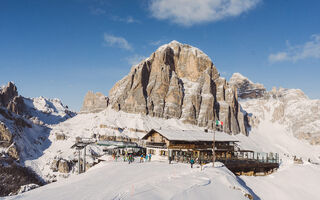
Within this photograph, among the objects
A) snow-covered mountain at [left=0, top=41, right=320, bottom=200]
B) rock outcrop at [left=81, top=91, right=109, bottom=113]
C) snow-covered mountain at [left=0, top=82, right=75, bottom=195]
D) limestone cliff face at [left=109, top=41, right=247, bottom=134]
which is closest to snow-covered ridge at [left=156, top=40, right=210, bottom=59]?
limestone cliff face at [left=109, top=41, right=247, bottom=134]

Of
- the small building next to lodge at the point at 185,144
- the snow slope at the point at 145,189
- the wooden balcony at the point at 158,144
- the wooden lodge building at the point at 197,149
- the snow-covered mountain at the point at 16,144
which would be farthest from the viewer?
the snow-covered mountain at the point at 16,144

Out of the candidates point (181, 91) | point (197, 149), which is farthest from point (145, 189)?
point (181, 91)

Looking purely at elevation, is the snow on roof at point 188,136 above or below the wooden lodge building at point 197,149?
above

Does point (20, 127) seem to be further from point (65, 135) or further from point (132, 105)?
point (132, 105)

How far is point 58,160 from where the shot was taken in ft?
271

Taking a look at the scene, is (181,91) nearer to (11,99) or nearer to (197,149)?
(11,99)

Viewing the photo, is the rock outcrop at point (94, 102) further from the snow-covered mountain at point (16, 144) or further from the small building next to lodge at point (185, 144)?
the small building next to lodge at point (185, 144)

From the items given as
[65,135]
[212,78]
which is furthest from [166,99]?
[65,135]

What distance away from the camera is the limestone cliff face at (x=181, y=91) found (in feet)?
486

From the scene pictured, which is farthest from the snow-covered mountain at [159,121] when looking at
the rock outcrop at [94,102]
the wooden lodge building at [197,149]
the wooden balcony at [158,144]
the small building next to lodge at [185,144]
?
the wooden balcony at [158,144]

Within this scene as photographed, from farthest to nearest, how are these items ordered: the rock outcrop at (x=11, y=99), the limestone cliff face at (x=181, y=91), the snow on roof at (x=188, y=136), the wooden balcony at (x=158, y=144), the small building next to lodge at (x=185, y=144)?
1. the limestone cliff face at (x=181, y=91)
2. the rock outcrop at (x=11, y=99)
3. the snow on roof at (x=188, y=136)
4. the wooden balcony at (x=158, y=144)
5. the small building next to lodge at (x=185, y=144)

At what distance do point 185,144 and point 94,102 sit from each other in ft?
419

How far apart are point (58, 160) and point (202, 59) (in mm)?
120147

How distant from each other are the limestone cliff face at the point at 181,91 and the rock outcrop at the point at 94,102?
43.6 feet
